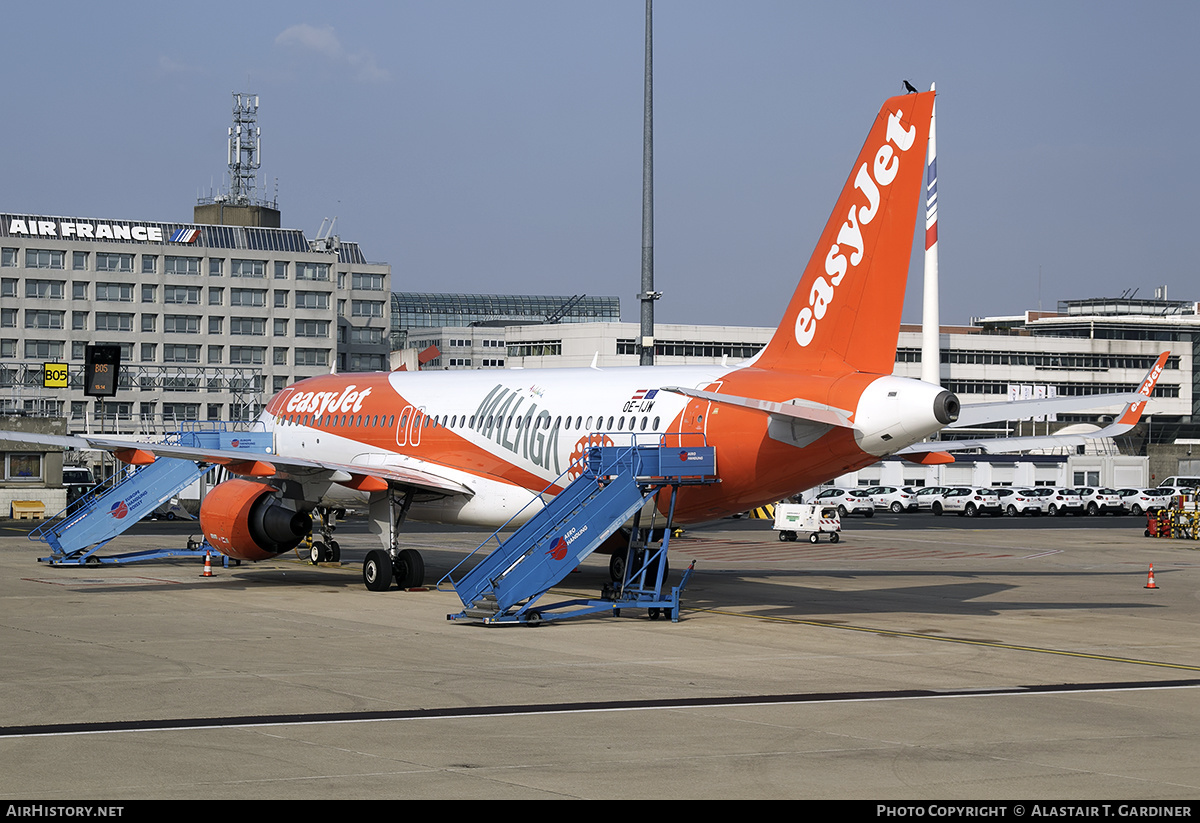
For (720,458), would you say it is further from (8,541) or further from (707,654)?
(8,541)

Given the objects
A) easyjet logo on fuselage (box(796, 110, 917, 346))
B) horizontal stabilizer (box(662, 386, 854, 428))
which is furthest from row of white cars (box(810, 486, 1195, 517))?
horizontal stabilizer (box(662, 386, 854, 428))

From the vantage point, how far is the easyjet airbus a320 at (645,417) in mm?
22984

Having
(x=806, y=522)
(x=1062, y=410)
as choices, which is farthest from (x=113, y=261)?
(x=1062, y=410)

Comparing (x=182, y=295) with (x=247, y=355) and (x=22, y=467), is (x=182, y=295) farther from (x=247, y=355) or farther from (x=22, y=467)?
(x=22, y=467)

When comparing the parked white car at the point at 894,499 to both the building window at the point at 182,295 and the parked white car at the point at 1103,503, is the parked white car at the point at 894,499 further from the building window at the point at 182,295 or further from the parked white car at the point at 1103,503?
the building window at the point at 182,295

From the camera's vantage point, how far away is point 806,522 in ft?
171

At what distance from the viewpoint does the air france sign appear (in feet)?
420

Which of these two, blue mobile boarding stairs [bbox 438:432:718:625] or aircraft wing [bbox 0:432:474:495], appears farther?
aircraft wing [bbox 0:432:474:495]

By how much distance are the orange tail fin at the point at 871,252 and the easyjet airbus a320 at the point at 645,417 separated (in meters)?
0.02

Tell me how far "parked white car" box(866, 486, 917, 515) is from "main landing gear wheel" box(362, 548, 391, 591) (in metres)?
57.2

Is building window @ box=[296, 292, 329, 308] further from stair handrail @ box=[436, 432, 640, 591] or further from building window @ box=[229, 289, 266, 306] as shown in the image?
stair handrail @ box=[436, 432, 640, 591]

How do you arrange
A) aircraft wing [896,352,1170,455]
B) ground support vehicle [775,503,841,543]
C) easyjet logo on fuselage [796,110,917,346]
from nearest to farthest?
1. easyjet logo on fuselage [796,110,917,346]
2. aircraft wing [896,352,1170,455]
3. ground support vehicle [775,503,841,543]
